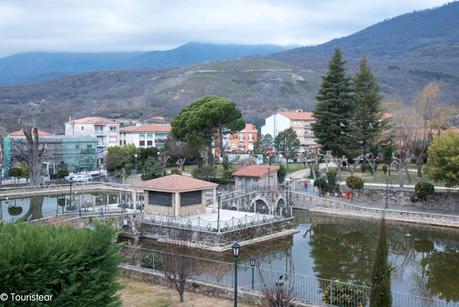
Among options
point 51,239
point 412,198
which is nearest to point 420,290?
point 51,239

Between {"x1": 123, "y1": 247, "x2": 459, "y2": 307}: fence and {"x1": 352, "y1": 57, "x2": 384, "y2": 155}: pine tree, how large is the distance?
3152cm

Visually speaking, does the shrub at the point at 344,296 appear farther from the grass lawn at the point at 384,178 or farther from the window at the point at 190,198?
the grass lawn at the point at 384,178

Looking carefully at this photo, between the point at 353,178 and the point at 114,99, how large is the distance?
441 ft

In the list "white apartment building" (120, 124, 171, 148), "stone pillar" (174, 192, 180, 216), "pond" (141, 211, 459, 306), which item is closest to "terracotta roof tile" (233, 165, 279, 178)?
"pond" (141, 211, 459, 306)

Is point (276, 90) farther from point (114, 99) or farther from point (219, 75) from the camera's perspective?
point (114, 99)

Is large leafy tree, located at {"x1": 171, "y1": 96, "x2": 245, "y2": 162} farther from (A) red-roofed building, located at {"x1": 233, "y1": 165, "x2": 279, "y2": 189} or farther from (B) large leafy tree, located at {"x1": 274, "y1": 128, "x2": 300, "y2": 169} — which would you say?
(A) red-roofed building, located at {"x1": 233, "y1": 165, "x2": 279, "y2": 189}

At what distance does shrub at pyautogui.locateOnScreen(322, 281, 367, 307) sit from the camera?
18125 mm

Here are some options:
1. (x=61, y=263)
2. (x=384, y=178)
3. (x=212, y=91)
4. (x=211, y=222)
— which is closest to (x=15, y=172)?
(x=211, y=222)

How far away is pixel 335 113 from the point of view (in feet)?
183

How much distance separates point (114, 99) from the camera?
563ft

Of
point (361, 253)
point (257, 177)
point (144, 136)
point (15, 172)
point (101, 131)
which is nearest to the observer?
point (361, 253)

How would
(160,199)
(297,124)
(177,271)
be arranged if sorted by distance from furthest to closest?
(297,124) < (160,199) < (177,271)

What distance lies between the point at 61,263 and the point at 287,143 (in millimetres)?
61039

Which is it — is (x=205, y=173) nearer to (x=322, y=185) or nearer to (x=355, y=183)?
(x=322, y=185)
